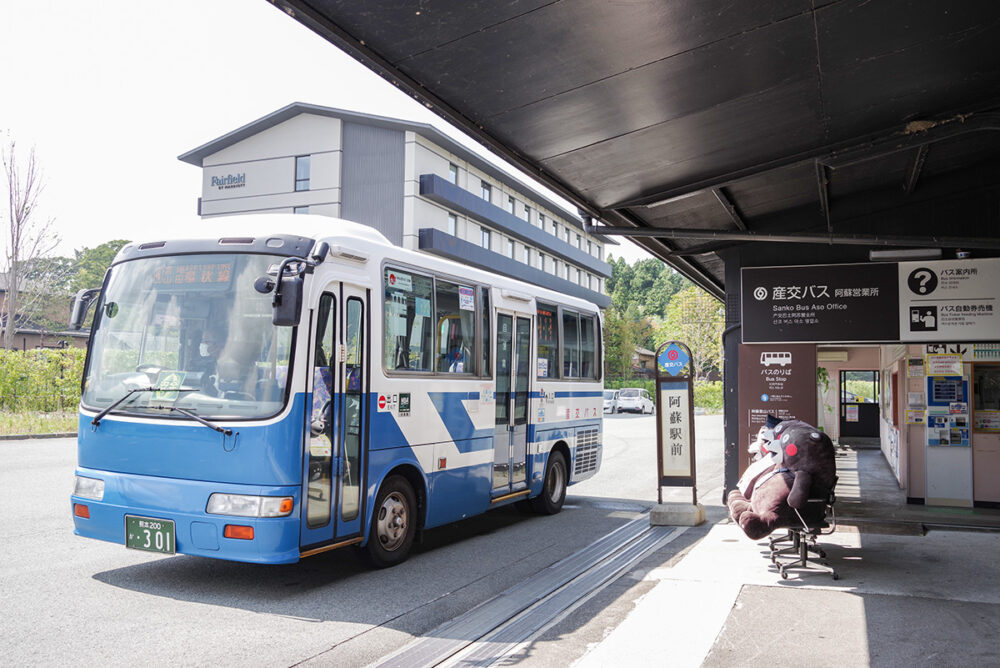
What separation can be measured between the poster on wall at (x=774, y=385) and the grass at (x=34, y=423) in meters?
17.4

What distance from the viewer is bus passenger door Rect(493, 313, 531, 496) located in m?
10.4

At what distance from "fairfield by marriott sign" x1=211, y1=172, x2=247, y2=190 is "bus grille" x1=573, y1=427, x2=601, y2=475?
119 feet

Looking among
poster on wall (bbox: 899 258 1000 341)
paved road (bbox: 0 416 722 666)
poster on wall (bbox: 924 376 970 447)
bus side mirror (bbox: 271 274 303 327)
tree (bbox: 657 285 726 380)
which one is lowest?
paved road (bbox: 0 416 722 666)

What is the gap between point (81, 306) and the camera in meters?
7.64

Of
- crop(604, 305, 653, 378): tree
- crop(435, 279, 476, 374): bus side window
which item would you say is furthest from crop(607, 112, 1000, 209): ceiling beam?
crop(604, 305, 653, 378): tree

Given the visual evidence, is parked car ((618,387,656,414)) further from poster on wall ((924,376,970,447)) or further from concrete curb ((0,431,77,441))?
poster on wall ((924,376,970,447))

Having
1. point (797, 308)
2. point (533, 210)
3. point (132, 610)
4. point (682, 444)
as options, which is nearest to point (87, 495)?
point (132, 610)

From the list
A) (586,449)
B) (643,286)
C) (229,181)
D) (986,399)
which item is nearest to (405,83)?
(586,449)

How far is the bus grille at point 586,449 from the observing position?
12852mm

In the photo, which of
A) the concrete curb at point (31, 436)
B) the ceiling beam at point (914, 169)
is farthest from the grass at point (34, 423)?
the ceiling beam at point (914, 169)

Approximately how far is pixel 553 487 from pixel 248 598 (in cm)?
604

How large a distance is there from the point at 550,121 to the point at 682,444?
5.63 meters

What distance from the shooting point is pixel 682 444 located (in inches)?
436

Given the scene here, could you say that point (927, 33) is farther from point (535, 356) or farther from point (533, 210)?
point (533, 210)
